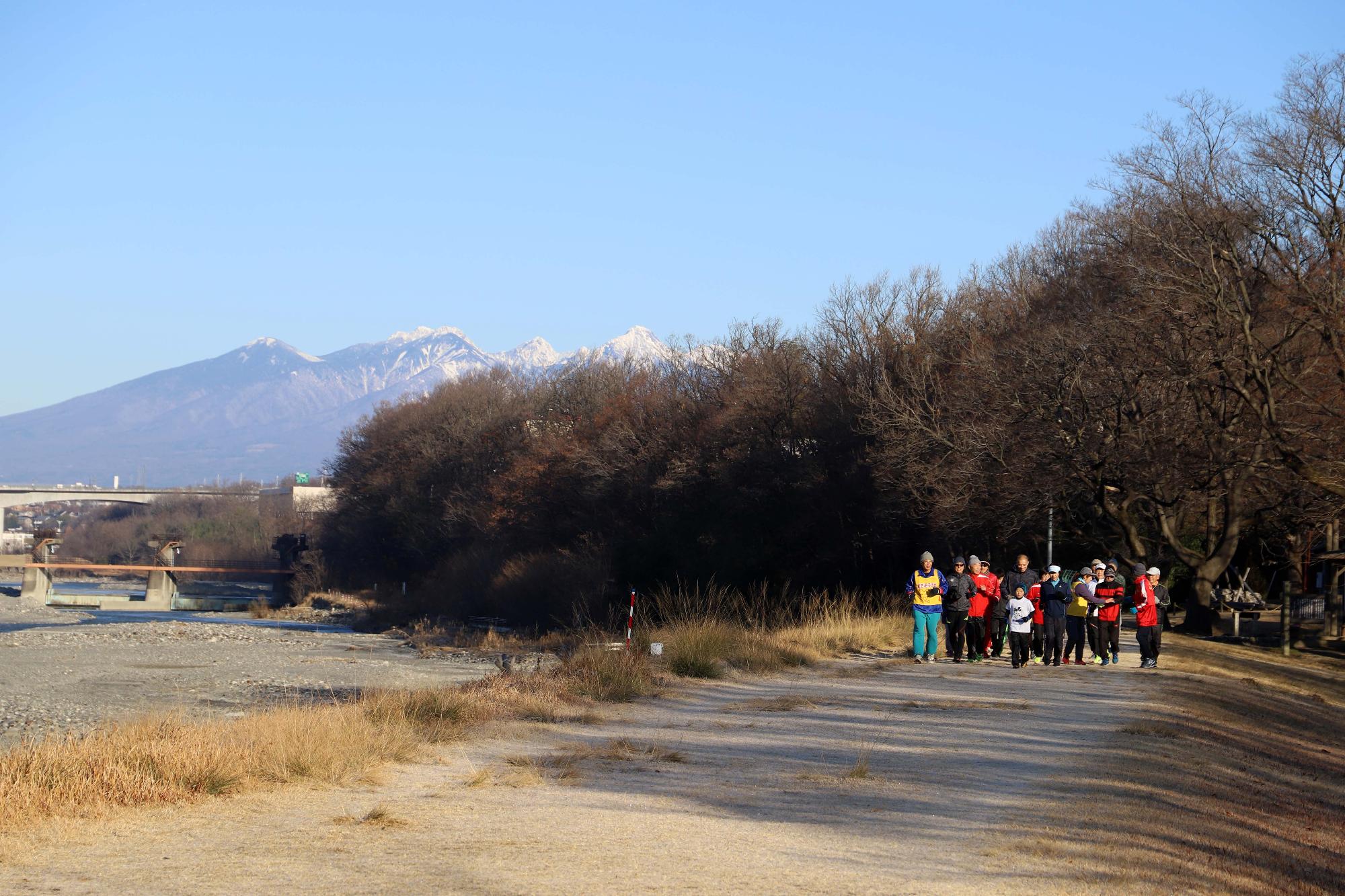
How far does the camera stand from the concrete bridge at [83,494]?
143000 mm

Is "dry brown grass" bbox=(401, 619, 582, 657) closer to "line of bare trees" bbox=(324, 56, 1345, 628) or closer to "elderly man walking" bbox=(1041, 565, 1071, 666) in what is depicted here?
"line of bare trees" bbox=(324, 56, 1345, 628)

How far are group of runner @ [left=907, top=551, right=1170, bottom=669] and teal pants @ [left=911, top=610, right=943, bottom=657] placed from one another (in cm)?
1

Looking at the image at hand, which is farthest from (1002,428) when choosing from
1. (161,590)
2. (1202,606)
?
(161,590)

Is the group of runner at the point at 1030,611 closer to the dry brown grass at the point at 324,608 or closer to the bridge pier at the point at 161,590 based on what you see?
the dry brown grass at the point at 324,608

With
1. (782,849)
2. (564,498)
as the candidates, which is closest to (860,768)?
(782,849)

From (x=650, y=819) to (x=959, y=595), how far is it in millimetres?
13226

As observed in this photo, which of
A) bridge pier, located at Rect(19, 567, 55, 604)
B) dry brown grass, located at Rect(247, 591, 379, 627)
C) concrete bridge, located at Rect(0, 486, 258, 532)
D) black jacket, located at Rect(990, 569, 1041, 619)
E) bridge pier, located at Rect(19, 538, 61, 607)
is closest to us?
black jacket, located at Rect(990, 569, 1041, 619)

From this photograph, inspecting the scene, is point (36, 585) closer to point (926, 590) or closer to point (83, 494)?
point (83, 494)

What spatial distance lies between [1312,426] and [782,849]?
24.4 metres

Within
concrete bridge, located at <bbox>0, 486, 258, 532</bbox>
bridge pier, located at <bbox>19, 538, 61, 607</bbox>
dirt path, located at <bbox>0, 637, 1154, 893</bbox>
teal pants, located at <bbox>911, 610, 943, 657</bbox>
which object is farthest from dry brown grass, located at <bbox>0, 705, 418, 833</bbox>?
concrete bridge, located at <bbox>0, 486, 258, 532</bbox>

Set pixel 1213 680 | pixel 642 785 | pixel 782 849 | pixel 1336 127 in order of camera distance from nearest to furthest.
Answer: pixel 782 849, pixel 642 785, pixel 1213 680, pixel 1336 127

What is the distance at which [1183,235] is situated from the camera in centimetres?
2898

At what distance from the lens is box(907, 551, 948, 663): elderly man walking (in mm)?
20344

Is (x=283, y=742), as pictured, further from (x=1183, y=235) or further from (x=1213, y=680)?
(x=1183, y=235)
